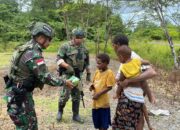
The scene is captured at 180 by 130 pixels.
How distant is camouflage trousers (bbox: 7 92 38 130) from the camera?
16.3 ft

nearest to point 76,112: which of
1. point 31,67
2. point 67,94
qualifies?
point 67,94

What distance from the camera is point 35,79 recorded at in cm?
488

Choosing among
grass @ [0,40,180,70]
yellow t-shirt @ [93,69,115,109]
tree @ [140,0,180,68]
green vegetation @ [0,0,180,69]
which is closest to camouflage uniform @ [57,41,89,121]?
yellow t-shirt @ [93,69,115,109]

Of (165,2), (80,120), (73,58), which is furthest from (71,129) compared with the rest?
(165,2)

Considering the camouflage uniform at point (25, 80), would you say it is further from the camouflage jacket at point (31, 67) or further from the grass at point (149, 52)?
the grass at point (149, 52)

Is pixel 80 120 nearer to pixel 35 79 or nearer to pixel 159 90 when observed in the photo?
pixel 35 79

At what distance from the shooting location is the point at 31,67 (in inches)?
186

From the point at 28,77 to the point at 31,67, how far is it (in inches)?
6.5

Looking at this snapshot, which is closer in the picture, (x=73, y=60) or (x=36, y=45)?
(x=36, y=45)

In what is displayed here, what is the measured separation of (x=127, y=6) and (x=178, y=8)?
208 centimetres

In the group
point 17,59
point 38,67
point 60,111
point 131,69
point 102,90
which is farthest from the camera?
point 60,111

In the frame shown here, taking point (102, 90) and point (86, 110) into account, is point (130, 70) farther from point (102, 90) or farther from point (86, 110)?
point (86, 110)

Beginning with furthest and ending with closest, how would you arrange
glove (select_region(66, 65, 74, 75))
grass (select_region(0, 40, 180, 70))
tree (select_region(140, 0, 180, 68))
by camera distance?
grass (select_region(0, 40, 180, 70)) → tree (select_region(140, 0, 180, 68)) → glove (select_region(66, 65, 74, 75))

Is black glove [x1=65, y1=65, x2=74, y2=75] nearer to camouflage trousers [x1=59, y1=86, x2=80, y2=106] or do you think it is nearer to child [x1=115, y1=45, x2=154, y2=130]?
camouflage trousers [x1=59, y1=86, x2=80, y2=106]
